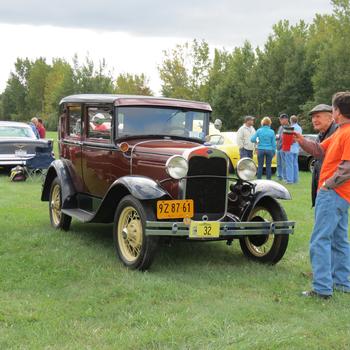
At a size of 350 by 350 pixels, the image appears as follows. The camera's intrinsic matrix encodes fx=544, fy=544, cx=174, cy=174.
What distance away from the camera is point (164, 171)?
20.0 ft

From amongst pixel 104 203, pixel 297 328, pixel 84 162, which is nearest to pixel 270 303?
pixel 297 328

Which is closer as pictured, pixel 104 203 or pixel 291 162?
pixel 104 203

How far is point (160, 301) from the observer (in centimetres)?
484

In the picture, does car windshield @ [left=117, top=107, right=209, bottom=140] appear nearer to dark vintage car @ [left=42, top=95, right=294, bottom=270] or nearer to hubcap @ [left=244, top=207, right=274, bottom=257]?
dark vintage car @ [left=42, top=95, right=294, bottom=270]

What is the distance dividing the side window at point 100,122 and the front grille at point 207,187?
1485 mm

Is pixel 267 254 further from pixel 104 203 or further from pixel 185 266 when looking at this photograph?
pixel 104 203

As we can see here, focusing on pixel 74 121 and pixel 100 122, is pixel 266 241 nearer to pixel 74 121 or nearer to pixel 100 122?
pixel 100 122

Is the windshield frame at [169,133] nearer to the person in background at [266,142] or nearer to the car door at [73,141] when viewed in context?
the car door at [73,141]

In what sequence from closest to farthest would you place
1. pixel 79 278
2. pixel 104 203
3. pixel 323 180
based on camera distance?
pixel 323 180, pixel 79 278, pixel 104 203

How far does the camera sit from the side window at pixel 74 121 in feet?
25.4

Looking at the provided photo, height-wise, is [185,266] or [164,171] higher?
[164,171]

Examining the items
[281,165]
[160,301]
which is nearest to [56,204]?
[160,301]

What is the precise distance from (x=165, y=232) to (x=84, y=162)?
2.37 m

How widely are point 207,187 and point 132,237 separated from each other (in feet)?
3.27
